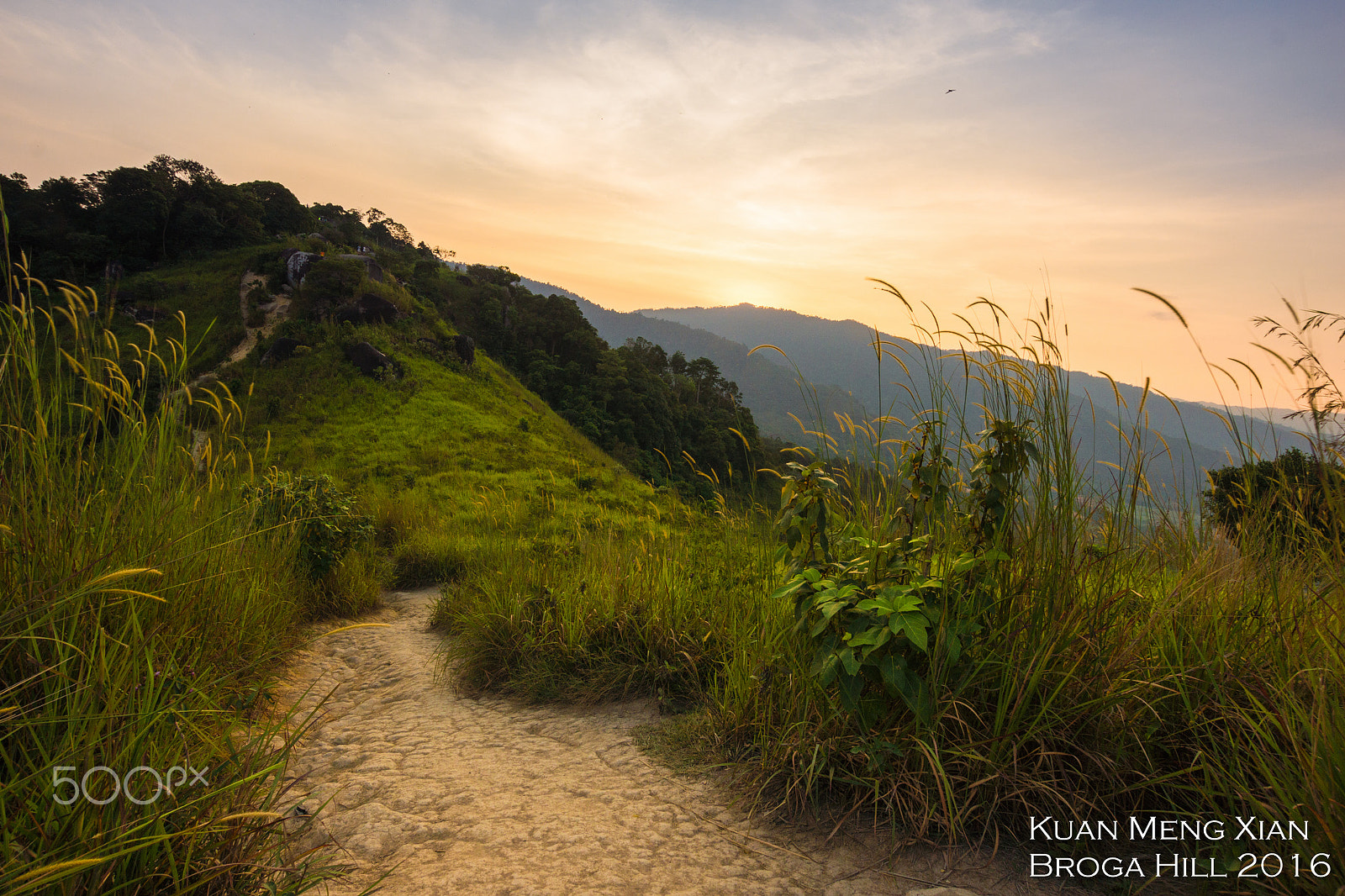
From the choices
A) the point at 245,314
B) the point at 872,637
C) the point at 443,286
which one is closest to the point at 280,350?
the point at 245,314

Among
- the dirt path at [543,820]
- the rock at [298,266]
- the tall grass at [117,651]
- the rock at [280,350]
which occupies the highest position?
the rock at [298,266]

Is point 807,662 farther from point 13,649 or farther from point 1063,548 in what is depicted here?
point 13,649

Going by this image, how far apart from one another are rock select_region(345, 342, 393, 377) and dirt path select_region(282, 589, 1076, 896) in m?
28.8

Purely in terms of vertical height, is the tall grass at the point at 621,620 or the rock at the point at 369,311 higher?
the rock at the point at 369,311

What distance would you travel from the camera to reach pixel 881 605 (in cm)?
258

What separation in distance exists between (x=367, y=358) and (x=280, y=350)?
14.9 feet

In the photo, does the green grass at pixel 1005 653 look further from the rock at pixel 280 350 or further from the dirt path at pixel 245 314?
the dirt path at pixel 245 314

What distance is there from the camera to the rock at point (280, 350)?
30062mm

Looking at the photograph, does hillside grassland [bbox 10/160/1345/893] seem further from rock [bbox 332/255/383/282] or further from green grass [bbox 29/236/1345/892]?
rock [bbox 332/255/383/282]

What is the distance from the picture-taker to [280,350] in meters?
30.3

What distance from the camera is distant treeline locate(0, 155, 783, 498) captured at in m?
40.9

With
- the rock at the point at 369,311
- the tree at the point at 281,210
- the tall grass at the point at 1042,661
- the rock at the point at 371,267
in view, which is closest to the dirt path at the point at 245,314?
the rock at the point at 369,311

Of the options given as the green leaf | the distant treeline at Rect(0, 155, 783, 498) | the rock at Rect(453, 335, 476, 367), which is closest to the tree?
the distant treeline at Rect(0, 155, 783, 498)

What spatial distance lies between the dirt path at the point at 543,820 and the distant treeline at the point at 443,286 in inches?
1202
